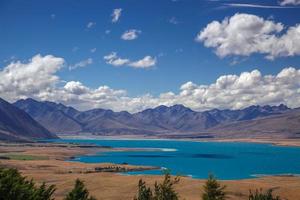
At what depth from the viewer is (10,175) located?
2962 centimetres

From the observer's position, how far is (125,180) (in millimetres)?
127625

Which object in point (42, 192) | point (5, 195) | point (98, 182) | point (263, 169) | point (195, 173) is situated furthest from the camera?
point (263, 169)

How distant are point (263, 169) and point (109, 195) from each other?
102532 mm

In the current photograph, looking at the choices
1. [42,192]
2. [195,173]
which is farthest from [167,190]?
[195,173]

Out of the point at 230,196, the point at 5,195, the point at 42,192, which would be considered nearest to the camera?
the point at 5,195

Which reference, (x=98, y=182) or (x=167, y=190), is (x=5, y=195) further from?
(x=98, y=182)

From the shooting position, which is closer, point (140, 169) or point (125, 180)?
point (125, 180)

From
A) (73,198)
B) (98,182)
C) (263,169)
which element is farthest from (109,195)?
(263,169)

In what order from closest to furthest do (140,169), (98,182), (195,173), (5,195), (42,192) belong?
1. (5,195)
2. (42,192)
3. (98,182)
4. (195,173)
5. (140,169)

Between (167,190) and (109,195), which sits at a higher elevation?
(167,190)

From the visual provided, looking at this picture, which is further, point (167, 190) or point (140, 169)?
point (140, 169)

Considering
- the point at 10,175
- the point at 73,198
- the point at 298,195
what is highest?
the point at 10,175

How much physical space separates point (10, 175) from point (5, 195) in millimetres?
1858

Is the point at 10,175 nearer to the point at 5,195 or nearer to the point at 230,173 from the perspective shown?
the point at 5,195
